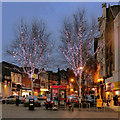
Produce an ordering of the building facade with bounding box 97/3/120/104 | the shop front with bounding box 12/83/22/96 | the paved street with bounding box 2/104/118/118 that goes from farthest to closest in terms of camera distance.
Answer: the shop front with bounding box 12/83/22/96
the building facade with bounding box 97/3/120/104
the paved street with bounding box 2/104/118/118

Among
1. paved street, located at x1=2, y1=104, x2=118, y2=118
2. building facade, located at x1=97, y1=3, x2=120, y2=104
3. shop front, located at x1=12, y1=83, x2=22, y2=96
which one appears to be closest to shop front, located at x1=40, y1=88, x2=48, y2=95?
shop front, located at x1=12, y1=83, x2=22, y2=96

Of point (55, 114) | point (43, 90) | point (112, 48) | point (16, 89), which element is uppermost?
point (112, 48)

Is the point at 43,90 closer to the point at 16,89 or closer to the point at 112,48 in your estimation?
the point at 16,89

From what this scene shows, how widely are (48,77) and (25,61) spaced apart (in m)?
86.1

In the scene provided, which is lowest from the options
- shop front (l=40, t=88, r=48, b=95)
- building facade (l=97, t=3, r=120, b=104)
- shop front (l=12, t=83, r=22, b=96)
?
shop front (l=40, t=88, r=48, b=95)

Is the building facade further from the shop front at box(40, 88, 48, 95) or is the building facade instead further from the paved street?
the shop front at box(40, 88, 48, 95)

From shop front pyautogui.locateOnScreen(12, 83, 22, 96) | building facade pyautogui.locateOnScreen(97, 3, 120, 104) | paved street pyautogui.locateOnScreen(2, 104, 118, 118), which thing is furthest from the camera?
shop front pyautogui.locateOnScreen(12, 83, 22, 96)

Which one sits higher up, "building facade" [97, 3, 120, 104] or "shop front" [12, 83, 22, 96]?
"building facade" [97, 3, 120, 104]

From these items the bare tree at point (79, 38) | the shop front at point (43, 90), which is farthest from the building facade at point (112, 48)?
the shop front at point (43, 90)

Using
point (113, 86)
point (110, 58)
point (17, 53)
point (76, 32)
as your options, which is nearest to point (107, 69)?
point (110, 58)

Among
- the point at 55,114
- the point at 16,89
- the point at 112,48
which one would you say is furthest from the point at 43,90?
the point at 55,114

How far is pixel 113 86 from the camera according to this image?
37.5 metres

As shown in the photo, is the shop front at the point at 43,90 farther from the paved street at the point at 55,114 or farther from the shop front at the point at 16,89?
the paved street at the point at 55,114

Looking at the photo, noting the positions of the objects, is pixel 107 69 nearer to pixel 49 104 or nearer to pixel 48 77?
pixel 49 104
